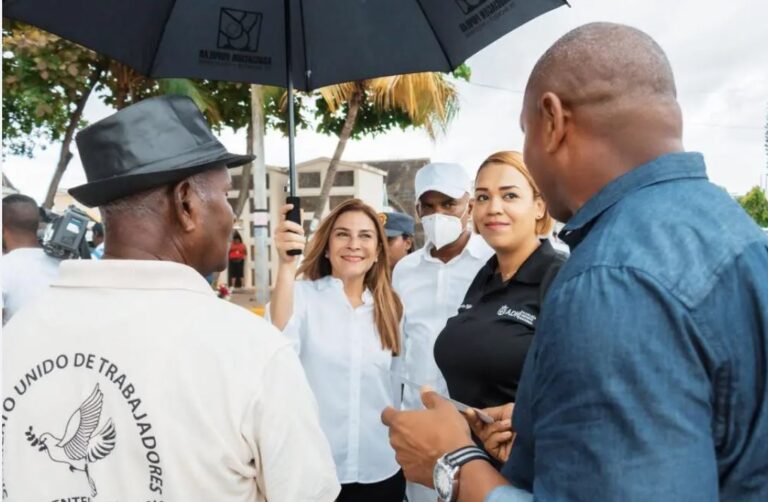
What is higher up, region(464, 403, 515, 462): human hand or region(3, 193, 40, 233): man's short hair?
region(3, 193, 40, 233): man's short hair

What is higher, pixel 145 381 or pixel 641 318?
pixel 641 318

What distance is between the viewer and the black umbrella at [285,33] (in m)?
2.66

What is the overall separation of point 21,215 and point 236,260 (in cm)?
1435

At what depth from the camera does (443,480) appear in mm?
1230

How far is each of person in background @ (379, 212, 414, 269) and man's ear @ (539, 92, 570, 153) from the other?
192 inches

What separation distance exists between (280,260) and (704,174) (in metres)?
2.11

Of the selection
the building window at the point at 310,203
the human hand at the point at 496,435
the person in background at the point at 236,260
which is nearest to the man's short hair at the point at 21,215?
the human hand at the point at 496,435

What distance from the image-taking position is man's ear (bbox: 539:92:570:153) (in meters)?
1.13

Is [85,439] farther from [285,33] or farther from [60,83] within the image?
[60,83]

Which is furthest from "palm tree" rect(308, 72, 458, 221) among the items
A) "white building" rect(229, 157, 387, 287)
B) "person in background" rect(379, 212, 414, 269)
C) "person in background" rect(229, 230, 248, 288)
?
"white building" rect(229, 157, 387, 287)

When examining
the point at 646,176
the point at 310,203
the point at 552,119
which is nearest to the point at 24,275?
the point at 552,119

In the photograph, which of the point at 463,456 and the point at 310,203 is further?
the point at 310,203

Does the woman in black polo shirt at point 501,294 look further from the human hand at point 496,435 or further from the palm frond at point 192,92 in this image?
the palm frond at point 192,92

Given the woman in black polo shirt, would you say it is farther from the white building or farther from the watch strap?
the white building
